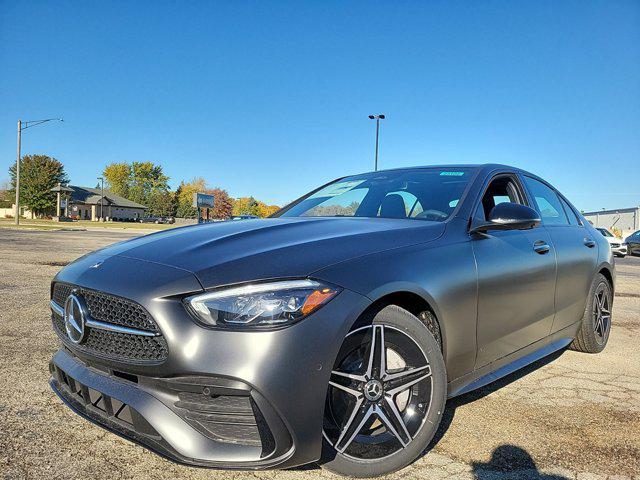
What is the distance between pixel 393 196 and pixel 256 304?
1.81 meters

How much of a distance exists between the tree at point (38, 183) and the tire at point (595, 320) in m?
79.2

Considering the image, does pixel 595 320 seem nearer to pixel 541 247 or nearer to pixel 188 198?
pixel 541 247

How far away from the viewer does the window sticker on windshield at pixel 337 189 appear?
389 cm

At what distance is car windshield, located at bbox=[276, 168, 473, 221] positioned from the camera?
10.3 feet

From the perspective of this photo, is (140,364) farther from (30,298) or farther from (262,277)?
(30,298)

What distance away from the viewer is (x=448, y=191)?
3201 mm

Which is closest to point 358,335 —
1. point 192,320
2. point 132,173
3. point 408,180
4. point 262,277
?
point 262,277

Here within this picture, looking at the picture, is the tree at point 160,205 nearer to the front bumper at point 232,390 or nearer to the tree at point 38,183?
the tree at point 38,183

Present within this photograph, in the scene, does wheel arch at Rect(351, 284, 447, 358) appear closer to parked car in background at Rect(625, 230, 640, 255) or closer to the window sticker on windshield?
the window sticker on windshield

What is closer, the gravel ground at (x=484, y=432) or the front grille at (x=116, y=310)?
the front grille at (x=116, y=310)

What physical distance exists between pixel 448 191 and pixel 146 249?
1855mm

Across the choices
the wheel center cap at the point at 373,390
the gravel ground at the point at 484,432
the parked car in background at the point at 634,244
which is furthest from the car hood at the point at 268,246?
the parked car in background at the point at 634,244

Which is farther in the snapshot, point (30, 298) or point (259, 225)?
point (30, 298)

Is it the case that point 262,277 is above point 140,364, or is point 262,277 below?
above
